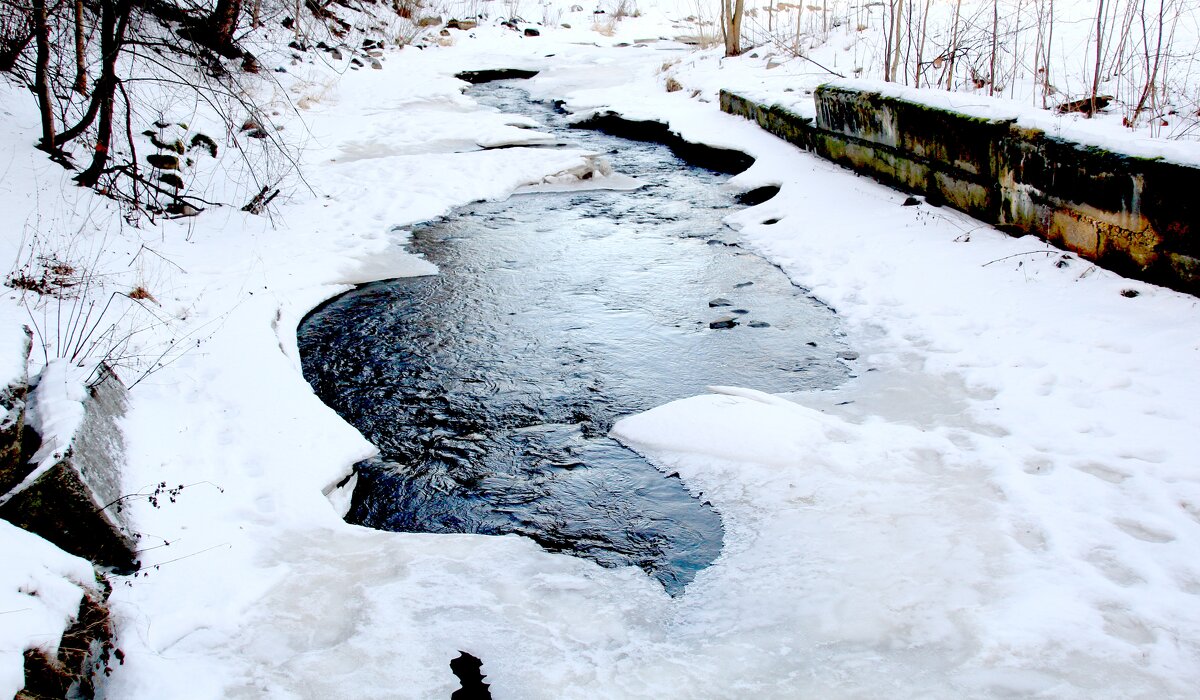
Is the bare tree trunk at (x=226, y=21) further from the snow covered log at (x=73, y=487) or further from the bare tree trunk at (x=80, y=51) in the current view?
the snow covered log at (x=73, y=487)

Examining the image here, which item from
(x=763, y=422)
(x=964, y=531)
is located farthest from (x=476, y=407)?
(x=964, y=531)

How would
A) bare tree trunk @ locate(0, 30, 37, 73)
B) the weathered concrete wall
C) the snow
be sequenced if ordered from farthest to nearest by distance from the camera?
bare tree trunk @ locate(0, 30, 37, 73)
the weathered concrete wall
the snow

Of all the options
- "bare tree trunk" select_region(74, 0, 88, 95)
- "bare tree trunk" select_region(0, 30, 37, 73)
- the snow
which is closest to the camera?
the snow

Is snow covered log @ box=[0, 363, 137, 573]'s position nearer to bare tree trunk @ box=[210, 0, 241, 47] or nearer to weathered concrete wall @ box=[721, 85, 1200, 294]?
weathered concrete wall @ box=[721, 85, 1200, 294]

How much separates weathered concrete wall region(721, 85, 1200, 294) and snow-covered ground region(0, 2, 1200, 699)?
0.59ft

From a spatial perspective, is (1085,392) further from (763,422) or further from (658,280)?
(658,280)

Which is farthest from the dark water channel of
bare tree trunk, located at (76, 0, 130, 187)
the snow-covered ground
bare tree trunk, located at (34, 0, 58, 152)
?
bare tree trunk, located at (34, 0, 58, 152)

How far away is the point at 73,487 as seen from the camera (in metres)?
2.83

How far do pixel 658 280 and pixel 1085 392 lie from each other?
3.11 metres

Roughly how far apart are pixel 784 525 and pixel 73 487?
252 cm

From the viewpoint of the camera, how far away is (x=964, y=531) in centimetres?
314

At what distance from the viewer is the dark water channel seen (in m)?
3.54

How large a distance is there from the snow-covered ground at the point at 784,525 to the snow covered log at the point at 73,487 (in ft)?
0.49

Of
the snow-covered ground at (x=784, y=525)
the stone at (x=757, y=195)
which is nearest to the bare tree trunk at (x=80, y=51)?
the snow-covered ground at (x=784, y=525)
